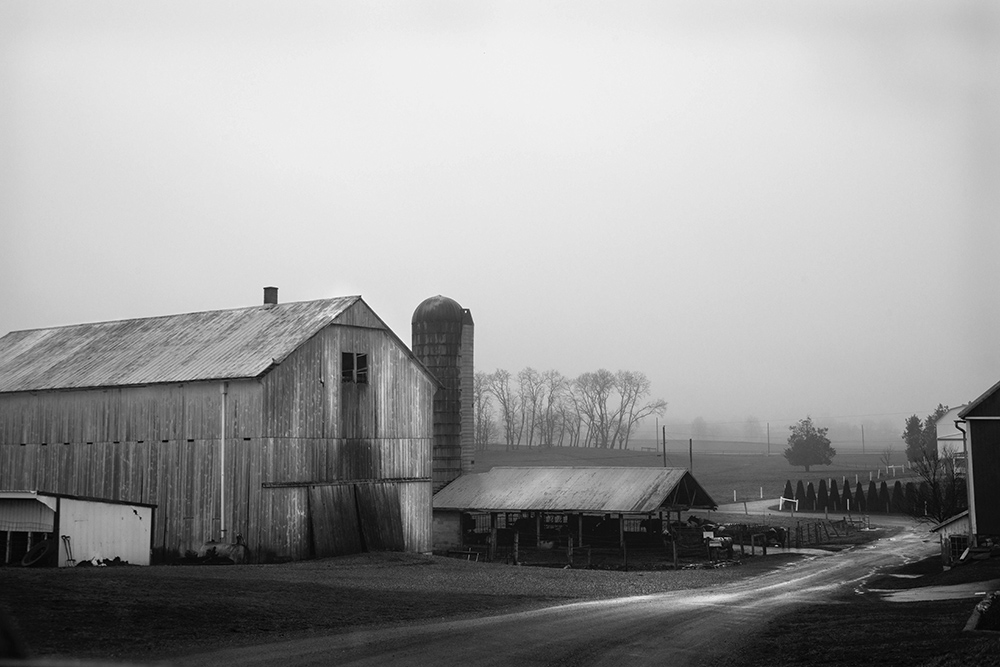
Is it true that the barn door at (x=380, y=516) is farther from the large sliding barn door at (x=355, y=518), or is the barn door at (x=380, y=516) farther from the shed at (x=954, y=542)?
the shed at (x=954, y=542)

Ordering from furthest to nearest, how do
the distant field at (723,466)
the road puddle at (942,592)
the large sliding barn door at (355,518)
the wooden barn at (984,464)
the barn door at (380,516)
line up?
the distant field at (723,466) → the barn door at (380,516) → the large sliding barn door at (355,518) → the wooden barn at (984,464) → the road puddle at (942,592)

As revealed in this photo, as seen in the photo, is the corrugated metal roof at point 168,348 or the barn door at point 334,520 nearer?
the barn door at point 334,520

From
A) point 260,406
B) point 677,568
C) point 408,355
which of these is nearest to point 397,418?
point 408,355

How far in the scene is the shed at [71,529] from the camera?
29.7 metres

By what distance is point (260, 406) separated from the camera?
32.2 m

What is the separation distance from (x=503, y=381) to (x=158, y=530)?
117 meters

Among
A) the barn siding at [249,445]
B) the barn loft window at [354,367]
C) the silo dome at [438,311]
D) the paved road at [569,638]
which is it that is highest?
the silo dome at [438,311]

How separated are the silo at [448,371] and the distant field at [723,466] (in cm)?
3576

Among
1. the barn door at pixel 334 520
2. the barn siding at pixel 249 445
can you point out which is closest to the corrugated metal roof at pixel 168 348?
the barn siding at pixel 249 445

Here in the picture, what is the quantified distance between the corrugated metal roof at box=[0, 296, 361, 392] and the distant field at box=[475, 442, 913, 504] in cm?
5094

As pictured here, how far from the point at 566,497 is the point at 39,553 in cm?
2154

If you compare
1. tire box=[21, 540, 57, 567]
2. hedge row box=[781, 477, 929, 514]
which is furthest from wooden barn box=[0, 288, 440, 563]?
hedge row box=[781, 477, 929, 514]

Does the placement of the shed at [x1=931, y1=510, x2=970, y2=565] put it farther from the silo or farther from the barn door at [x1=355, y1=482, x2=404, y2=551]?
the silo

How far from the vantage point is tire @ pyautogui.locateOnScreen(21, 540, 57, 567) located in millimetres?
28938
